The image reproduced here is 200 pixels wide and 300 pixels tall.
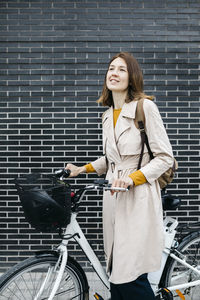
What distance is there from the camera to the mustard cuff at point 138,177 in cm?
235

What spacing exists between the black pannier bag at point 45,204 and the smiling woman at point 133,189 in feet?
1.35

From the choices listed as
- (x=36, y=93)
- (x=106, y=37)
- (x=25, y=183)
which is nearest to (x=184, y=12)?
(x=106, y=37)

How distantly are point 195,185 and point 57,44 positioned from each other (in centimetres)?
261

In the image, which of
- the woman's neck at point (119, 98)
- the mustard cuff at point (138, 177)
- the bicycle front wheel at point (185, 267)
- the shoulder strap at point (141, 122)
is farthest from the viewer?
the bicycle front wheel at point (185, 267)

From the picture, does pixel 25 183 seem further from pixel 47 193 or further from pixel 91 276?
pixel 91 276

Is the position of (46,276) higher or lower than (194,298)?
higher

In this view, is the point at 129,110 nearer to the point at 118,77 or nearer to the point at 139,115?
the point at 139,115

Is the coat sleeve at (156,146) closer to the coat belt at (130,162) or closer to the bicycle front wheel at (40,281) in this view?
the coat belt at (130,162)

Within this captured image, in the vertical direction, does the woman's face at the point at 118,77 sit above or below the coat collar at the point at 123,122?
above

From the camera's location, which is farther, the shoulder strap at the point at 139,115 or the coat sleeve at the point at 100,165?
the coat sleeve at the point at 100,165

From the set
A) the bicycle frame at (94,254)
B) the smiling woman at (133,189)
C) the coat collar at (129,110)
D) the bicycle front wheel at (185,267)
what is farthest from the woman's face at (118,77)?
the bicycle front wheel at (185,267)

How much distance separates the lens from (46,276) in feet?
8.20

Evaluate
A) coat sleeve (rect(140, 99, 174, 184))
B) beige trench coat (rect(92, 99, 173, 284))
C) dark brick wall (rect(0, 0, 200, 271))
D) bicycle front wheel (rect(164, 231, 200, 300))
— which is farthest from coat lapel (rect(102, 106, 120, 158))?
dark brick wall (rect(0, 0, 200, 271))

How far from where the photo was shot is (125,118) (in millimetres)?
2506
